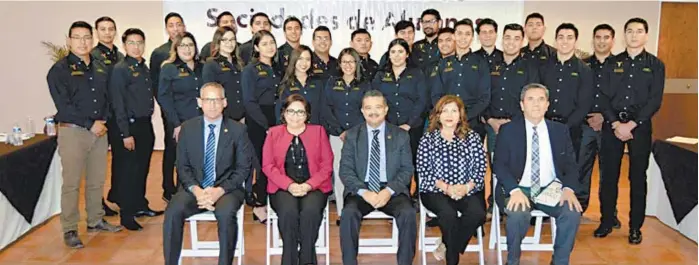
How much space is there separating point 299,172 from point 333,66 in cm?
141

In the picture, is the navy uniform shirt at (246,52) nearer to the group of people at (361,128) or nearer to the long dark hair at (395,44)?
the group of people at (361,128)

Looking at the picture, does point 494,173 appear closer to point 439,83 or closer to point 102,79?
point 439,83

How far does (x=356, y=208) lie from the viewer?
336cm

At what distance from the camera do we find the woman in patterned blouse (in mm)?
3393

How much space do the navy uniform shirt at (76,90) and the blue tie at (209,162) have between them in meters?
0.94

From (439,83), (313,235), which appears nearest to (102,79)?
(313,235)

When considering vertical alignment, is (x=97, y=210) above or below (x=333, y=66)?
below

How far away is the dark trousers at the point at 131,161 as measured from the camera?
425 cm

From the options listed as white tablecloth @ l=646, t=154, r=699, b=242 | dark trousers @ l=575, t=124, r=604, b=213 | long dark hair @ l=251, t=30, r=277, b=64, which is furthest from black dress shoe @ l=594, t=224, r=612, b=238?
A: long dark hair @ l=251, t=30, r=277, b=64

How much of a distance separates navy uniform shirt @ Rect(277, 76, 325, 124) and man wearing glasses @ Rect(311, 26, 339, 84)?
0.33 m

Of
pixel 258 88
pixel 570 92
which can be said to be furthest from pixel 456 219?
pixel 258 88

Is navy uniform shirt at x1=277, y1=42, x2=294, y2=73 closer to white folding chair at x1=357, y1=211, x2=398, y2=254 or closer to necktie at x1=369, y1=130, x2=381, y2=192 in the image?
necktie at x1=369, y1=130, x2=381, y2=192

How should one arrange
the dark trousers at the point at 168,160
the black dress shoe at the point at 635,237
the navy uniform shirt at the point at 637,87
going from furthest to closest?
the dark trousers at the point at 168,160
the black dress shoe at the point at 635,237
the navy uniform shirt at the point at 637,87

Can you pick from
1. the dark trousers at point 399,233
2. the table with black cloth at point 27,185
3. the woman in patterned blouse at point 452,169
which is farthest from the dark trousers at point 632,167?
the table with black cloth at point 27,185
